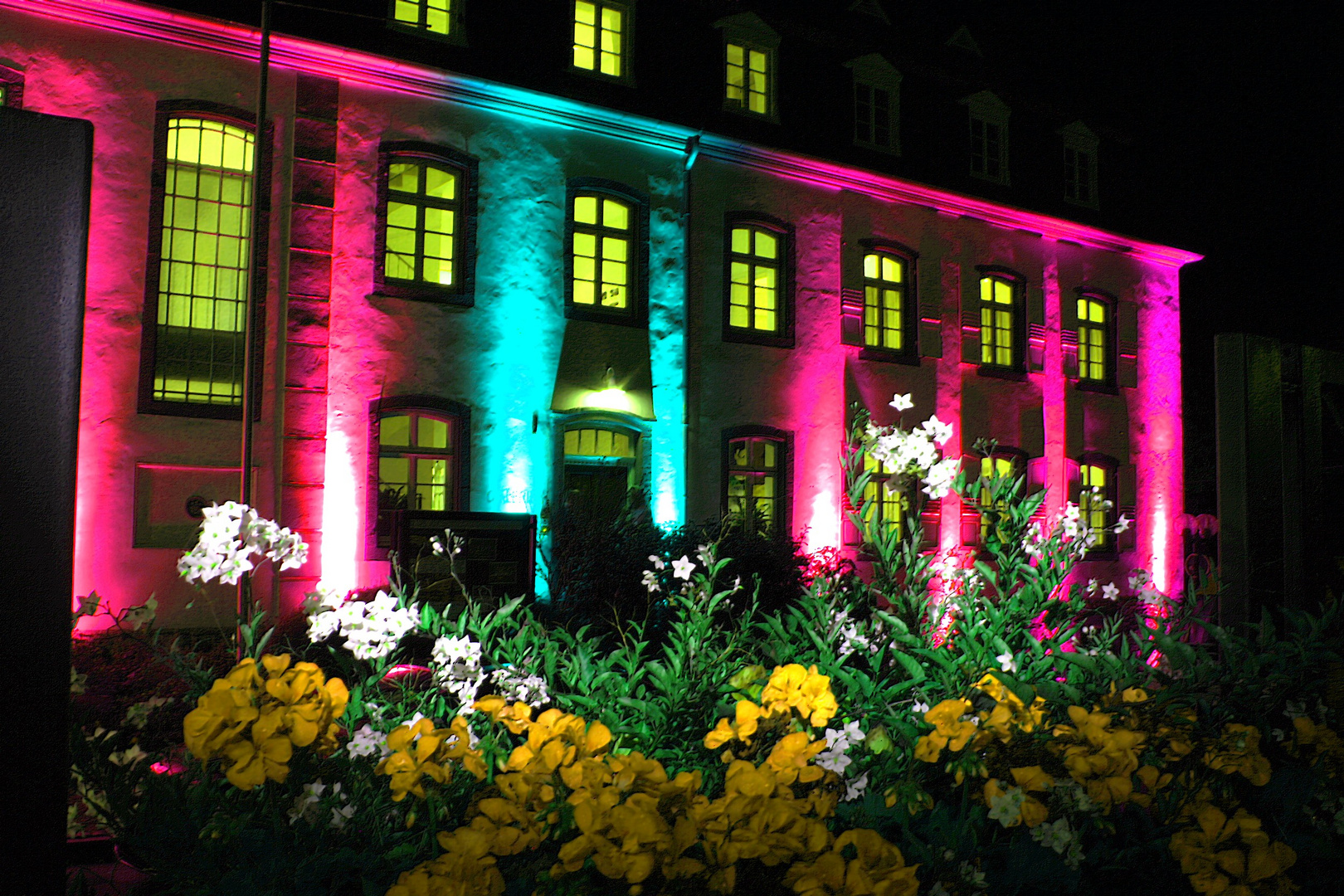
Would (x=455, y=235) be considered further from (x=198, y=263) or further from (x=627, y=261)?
(x=198, y=263)

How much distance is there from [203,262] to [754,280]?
774 centimetres

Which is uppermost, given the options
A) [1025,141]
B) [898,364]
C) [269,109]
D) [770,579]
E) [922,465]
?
[1025,141]

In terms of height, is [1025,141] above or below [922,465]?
above

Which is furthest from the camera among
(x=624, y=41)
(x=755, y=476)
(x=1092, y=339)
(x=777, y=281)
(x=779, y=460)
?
(x=1092, y=339)

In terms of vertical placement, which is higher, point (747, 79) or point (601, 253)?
point (747, 79)

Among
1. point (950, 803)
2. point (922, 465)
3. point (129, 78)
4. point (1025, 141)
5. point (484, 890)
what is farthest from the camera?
point (1025, 141)

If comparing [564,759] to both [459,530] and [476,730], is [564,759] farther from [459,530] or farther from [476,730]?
[459,530]

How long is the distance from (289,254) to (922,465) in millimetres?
9531

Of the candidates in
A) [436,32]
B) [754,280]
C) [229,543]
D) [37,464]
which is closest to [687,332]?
[754,280]

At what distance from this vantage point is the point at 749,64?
15039 mm

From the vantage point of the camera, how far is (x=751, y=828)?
5.61ft

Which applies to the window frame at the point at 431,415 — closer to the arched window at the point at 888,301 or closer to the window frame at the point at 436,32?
the window frame at the point at 436,32

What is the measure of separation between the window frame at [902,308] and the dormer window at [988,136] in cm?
259

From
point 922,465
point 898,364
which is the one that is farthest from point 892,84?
point 922,465
